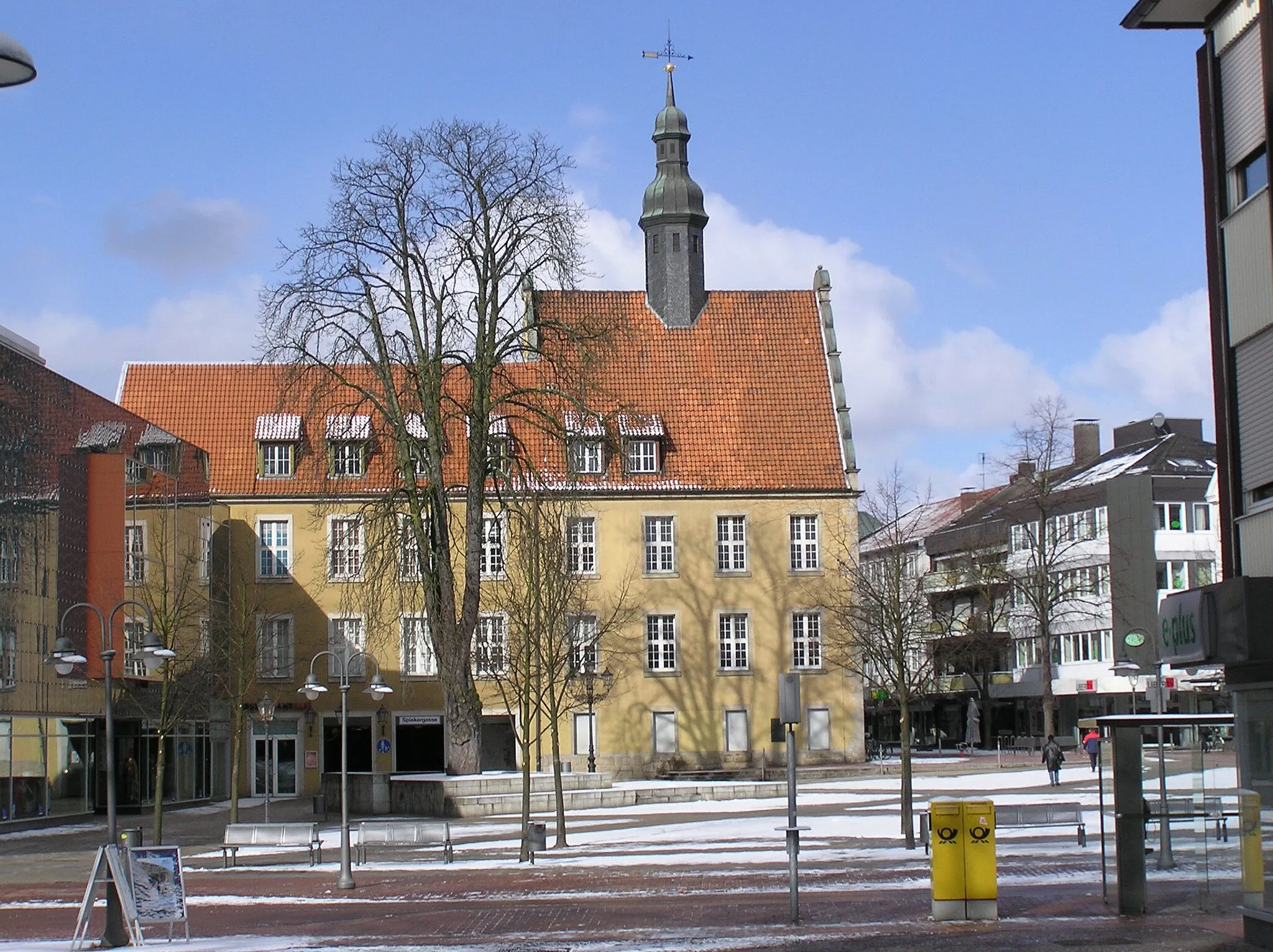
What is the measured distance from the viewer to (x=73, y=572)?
41250 mm

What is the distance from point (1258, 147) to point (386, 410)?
28.6m

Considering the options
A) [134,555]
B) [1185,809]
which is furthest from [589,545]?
[1185,809]

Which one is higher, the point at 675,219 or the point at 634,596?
the point at 675,219

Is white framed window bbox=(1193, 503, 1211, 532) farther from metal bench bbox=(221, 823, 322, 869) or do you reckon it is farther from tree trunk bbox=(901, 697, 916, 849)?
metal bench bbox=(221, 823, 322, 869)

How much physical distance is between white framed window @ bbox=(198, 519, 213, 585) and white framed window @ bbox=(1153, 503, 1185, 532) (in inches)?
1555

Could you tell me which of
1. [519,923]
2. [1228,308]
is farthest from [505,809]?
[1228,308]

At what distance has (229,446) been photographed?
2327 inches

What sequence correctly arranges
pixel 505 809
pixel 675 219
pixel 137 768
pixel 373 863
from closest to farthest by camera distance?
pixel 373 863
pixel 505 809
pixel 137 768
pixel 675 219

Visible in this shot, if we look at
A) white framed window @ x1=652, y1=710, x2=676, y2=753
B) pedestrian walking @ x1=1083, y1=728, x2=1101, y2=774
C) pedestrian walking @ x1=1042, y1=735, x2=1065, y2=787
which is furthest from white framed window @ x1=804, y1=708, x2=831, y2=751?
pedestrian walking @ x1=1042, y1=735, x2=1065, y2=787

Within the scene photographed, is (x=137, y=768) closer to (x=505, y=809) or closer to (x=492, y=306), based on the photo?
(x=505, y=809)

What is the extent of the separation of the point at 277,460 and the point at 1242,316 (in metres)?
45.8

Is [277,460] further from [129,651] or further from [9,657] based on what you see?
[9,657]

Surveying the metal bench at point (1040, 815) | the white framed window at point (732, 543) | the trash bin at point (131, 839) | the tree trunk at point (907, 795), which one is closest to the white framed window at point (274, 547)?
the white framed window at point (732, 543)

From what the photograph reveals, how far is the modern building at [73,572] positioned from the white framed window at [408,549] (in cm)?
564
